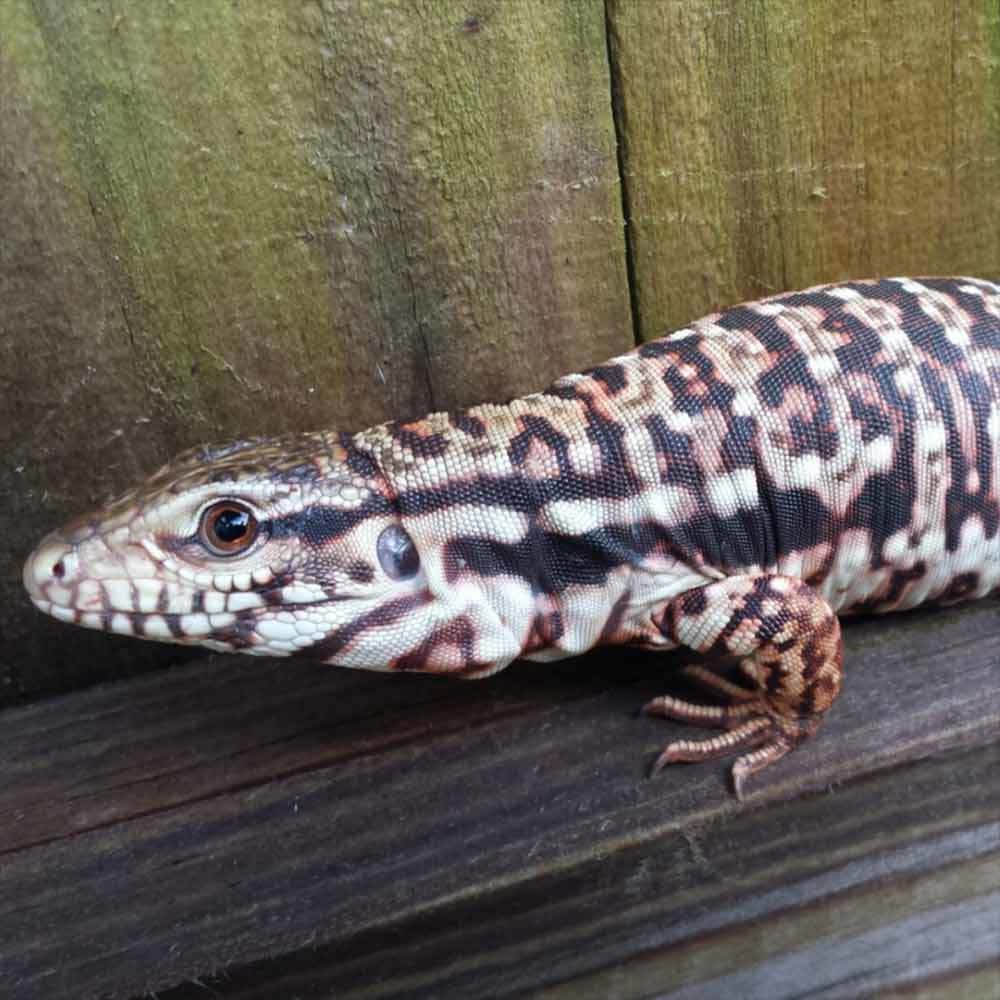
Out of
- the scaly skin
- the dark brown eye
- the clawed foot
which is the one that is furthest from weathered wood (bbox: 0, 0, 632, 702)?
the clawed foot

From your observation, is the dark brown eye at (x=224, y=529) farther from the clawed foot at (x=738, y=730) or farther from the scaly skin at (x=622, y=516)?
the clawed foot at (x=738, y=730)

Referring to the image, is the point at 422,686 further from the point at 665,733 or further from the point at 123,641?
the point at 123,641

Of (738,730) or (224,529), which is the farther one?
(738,730)

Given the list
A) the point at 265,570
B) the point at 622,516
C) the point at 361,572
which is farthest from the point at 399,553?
the point at 622,516

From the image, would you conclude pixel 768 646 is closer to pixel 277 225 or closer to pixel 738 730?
pixel 738 730

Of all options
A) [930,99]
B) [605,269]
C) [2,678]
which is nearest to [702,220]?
[605,269]

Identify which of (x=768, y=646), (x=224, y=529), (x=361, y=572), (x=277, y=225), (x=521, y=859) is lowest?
(x=521, y=859)

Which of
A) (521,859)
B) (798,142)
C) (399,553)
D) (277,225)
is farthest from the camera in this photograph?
(798,142)

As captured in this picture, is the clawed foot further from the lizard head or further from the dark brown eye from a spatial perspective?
the dark brown eye
